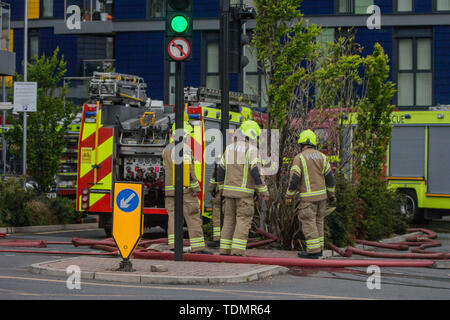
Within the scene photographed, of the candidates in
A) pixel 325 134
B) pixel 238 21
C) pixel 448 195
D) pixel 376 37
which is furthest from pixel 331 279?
pixel 376 37

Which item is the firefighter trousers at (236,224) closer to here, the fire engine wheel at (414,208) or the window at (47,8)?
the fire engine wheel at (414,208)

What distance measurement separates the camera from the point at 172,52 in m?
10.9

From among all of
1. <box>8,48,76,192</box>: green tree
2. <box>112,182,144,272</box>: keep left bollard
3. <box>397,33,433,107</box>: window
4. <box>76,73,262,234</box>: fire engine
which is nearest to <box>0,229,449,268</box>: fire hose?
<box>112,182,144,272</box>: keep left bollard

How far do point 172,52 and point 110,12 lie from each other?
2854 cm

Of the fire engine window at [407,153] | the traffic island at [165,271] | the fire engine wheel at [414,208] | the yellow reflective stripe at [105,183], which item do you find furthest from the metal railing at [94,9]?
the traffic island at [165,271]

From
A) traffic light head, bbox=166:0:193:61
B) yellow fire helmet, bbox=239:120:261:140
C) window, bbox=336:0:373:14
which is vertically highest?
window, bbox=336:0:373:14

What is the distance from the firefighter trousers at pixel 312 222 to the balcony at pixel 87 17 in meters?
26.9

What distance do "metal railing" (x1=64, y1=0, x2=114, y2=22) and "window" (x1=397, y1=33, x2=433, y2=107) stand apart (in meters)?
13.0

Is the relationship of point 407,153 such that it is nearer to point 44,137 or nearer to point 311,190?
point 44,137

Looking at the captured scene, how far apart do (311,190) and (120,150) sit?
565cm

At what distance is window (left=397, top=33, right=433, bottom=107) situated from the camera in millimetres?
33375

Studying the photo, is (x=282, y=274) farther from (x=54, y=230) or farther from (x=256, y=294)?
(x=54, y=230)

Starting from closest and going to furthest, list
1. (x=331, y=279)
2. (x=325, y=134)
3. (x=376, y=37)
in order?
(x=331, y=279) < (x=325, y=134) < (x=376, y=37)

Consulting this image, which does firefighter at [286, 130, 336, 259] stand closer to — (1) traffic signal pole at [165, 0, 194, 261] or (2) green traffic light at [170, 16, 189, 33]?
(1) traffic signal pole at [165, 0, 194, 261]
